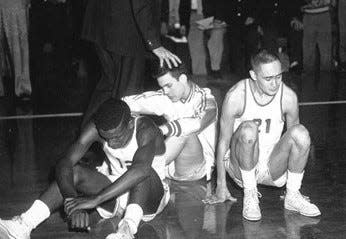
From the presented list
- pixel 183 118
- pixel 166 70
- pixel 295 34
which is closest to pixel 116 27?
pixel 166 70

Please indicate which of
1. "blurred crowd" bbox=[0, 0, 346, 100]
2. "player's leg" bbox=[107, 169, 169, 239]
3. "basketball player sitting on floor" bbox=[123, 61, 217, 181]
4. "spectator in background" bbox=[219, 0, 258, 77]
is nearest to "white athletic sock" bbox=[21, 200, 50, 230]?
"player's leg" bbox=[107, 169, 169, 239]

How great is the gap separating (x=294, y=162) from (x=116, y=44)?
4.41 ft

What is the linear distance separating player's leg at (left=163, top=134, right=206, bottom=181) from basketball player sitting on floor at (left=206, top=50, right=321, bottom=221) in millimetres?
282

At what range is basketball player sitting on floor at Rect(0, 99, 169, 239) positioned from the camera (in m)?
2.89

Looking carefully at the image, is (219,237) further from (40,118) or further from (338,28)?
(338,28)

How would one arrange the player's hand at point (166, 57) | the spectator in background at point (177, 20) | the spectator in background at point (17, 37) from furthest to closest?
the spectator in background at point (177, 20) → the spectator in background at point (17, 37) → the player's hand at point (166, 57)

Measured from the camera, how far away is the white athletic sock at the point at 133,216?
291cm

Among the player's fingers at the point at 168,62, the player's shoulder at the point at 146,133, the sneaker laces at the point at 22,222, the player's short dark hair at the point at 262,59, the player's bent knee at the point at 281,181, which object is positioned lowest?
the player's bent knee at the point at 281,181

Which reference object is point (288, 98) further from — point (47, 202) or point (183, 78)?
point (47, 202)

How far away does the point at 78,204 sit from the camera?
9.31 feet

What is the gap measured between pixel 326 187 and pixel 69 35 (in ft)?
23.1

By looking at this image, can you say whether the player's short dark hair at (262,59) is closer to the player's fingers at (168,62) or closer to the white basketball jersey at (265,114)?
the white basketball jersey at (265,114)

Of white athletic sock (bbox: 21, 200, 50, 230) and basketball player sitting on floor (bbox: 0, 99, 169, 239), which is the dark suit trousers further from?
white athletic sock (bbox: 21, 200, 50, 230)

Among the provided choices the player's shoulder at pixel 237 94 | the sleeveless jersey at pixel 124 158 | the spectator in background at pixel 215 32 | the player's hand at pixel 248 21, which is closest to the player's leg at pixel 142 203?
the sleeveless jersey at pixel 124 158
